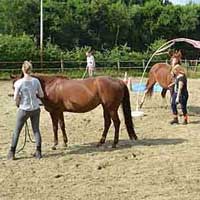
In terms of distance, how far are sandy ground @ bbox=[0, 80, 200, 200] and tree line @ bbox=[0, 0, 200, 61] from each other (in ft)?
77.2

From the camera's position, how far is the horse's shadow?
30.3 feet

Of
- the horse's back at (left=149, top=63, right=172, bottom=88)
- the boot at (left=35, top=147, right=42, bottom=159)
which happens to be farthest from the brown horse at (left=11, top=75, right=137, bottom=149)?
the horse's back at (left=149, top=63, right=172, bottom=88)

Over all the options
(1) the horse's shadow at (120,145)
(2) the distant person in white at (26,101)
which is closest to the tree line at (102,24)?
(1) the horse's shadow at (120,145)

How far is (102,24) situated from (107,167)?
1482 inches

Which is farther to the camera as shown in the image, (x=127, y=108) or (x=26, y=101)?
(x=127, y=108)

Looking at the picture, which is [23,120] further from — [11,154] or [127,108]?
[127,108]

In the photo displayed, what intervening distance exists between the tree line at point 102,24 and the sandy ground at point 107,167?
77.2ft

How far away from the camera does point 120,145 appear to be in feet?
31.7

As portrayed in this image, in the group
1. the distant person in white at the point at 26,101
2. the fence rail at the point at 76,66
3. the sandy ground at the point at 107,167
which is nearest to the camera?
the sandy ground at the point at 107,167

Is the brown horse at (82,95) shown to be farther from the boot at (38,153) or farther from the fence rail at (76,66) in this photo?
the fence rail at (76,66)

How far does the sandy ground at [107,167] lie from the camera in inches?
256

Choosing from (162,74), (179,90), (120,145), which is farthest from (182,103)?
(120,145)

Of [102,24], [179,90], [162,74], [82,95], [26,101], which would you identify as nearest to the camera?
[26,101]

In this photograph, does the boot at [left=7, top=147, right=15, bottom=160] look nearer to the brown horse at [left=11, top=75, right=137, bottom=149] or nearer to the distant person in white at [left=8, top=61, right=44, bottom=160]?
the distant person in white at [left=8, top=61, right=44, bottom=160]
